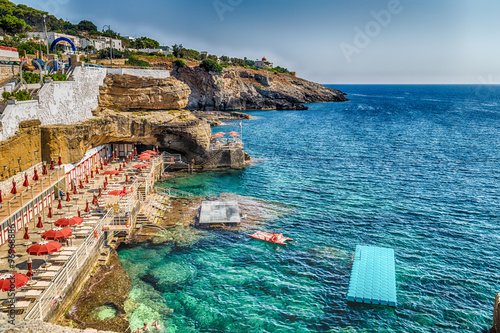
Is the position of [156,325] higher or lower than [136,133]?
lower

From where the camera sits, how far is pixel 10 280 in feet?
58.8

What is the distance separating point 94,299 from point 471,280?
25.7 metres

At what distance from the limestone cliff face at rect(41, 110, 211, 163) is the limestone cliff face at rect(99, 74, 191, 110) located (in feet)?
6.36

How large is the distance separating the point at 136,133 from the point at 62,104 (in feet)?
46.3

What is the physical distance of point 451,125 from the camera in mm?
110000

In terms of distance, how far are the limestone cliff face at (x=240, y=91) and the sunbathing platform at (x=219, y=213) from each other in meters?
96.9

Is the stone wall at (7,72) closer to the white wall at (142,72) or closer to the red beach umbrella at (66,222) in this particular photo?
the red beach umbrella at (66,222)

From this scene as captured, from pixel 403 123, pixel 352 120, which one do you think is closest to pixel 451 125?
pixel 403 123

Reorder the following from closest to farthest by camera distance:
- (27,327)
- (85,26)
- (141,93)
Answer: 1. (27,327)
2. (141,93)
3. (85,26)

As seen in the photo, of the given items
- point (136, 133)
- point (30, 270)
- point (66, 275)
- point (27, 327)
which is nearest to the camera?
point (27, 327)

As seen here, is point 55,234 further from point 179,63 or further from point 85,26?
point 85,26

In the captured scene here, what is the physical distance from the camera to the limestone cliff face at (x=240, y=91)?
13238 centimetres

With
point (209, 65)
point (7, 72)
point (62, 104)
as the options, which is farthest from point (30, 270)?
point (209, 65)

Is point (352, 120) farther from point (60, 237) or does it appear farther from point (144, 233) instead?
point (60, 237)
